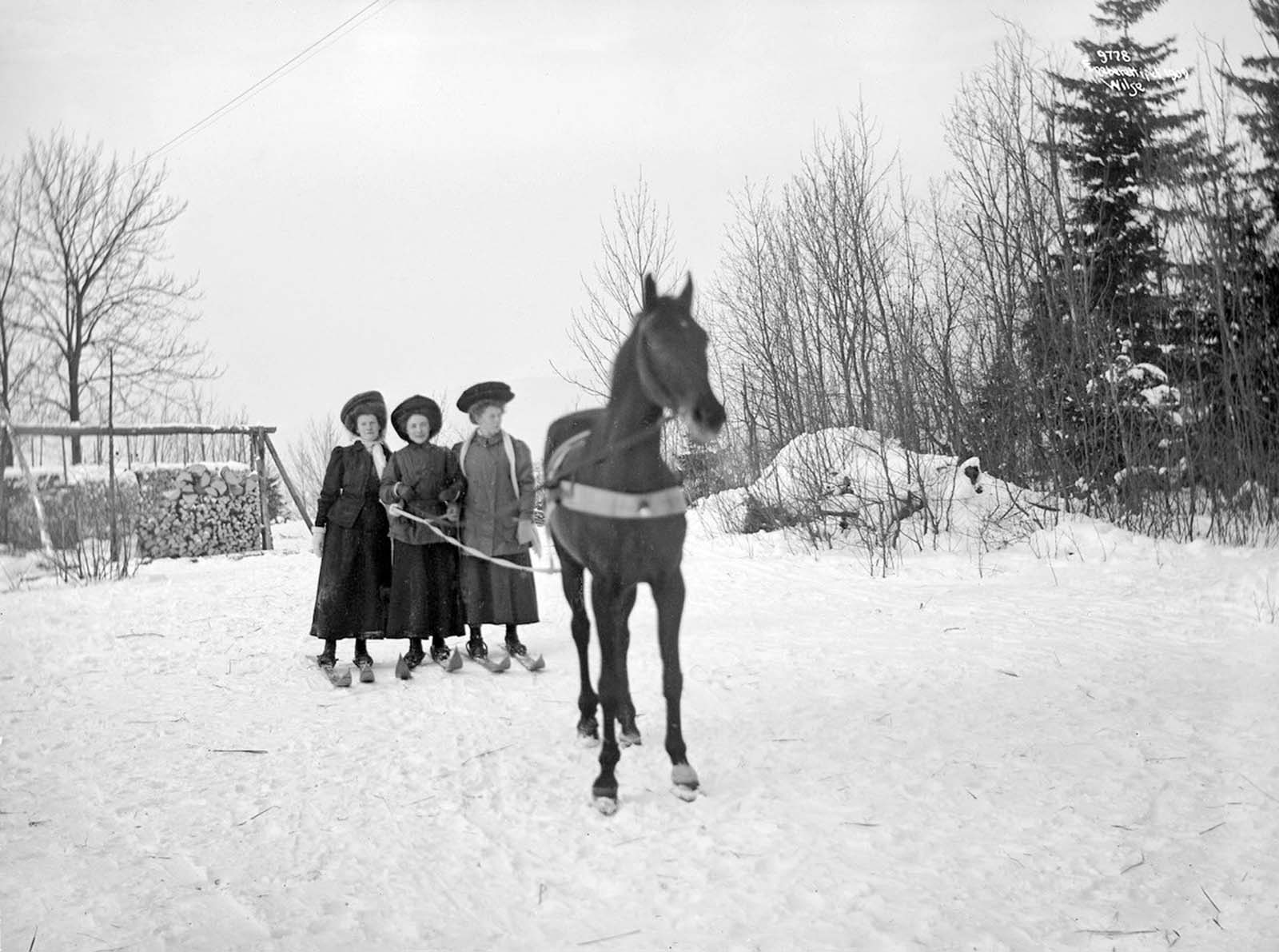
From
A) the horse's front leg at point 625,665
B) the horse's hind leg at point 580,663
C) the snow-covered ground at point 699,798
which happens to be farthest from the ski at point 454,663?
the horse's front leg at point 625,665

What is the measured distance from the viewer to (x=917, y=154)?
17.6ft

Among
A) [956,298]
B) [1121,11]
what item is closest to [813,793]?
[1121,11]

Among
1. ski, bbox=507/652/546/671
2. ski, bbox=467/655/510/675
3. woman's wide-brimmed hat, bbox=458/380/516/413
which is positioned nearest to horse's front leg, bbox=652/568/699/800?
woman's wide-brimmed hat, bbox=458/380/516/413

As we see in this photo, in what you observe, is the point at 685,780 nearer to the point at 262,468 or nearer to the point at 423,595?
the point at 423,595

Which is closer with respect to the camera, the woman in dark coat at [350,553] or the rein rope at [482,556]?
the rein rope at [482,556]

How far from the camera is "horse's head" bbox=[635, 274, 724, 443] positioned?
212cm

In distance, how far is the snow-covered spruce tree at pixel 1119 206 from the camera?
137 inches

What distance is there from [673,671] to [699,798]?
0.46m

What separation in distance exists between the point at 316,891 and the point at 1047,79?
4.98m

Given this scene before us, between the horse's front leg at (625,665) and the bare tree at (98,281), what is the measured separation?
1.63 meters

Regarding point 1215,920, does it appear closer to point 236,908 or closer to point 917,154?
point 236,908

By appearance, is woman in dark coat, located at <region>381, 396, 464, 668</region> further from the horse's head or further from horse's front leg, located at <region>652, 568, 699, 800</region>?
the horse's head

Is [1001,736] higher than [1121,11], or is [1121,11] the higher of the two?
[1121,11]

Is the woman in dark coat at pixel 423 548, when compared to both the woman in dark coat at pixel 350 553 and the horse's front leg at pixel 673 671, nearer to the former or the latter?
the woman in dark coat at pixel 350 553
